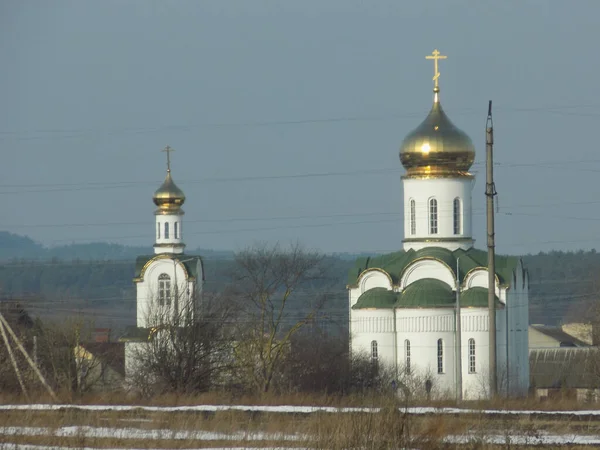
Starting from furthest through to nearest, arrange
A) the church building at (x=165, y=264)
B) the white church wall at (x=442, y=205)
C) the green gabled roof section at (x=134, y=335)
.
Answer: the church building at (x=165, y=264) < the green gabled roof section at (x=134, y=335) < the white church wall at (x=442, y=205)

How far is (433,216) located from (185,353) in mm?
14083

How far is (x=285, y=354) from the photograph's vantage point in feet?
148

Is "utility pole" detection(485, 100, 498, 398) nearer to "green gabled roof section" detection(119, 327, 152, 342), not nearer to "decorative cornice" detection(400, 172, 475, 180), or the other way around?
"decorative cornice" detection(400, 172, 475, 180)

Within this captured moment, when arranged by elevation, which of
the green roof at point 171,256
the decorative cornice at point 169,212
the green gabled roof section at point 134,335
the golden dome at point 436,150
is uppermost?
the golden dome at point 436,150

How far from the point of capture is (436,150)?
48.3m

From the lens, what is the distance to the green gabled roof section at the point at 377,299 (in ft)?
154

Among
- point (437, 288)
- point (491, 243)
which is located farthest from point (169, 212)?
point (491, 243)

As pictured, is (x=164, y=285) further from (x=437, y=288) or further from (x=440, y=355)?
(x=440, y=355)

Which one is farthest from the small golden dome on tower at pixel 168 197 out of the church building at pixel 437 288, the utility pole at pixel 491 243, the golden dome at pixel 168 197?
the utility pole at pixel 491 243

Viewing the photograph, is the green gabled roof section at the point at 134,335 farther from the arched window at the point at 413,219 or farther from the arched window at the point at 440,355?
the arched window at the point at 440,355

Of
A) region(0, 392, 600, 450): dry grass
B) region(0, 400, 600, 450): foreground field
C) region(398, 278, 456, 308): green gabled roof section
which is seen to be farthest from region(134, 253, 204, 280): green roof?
region(0, 400, 600, 450): foreground field

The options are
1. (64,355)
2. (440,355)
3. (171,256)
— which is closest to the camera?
(64,355)

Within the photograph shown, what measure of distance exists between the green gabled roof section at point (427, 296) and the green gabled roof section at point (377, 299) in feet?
1.11

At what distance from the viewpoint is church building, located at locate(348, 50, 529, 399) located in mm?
45906
